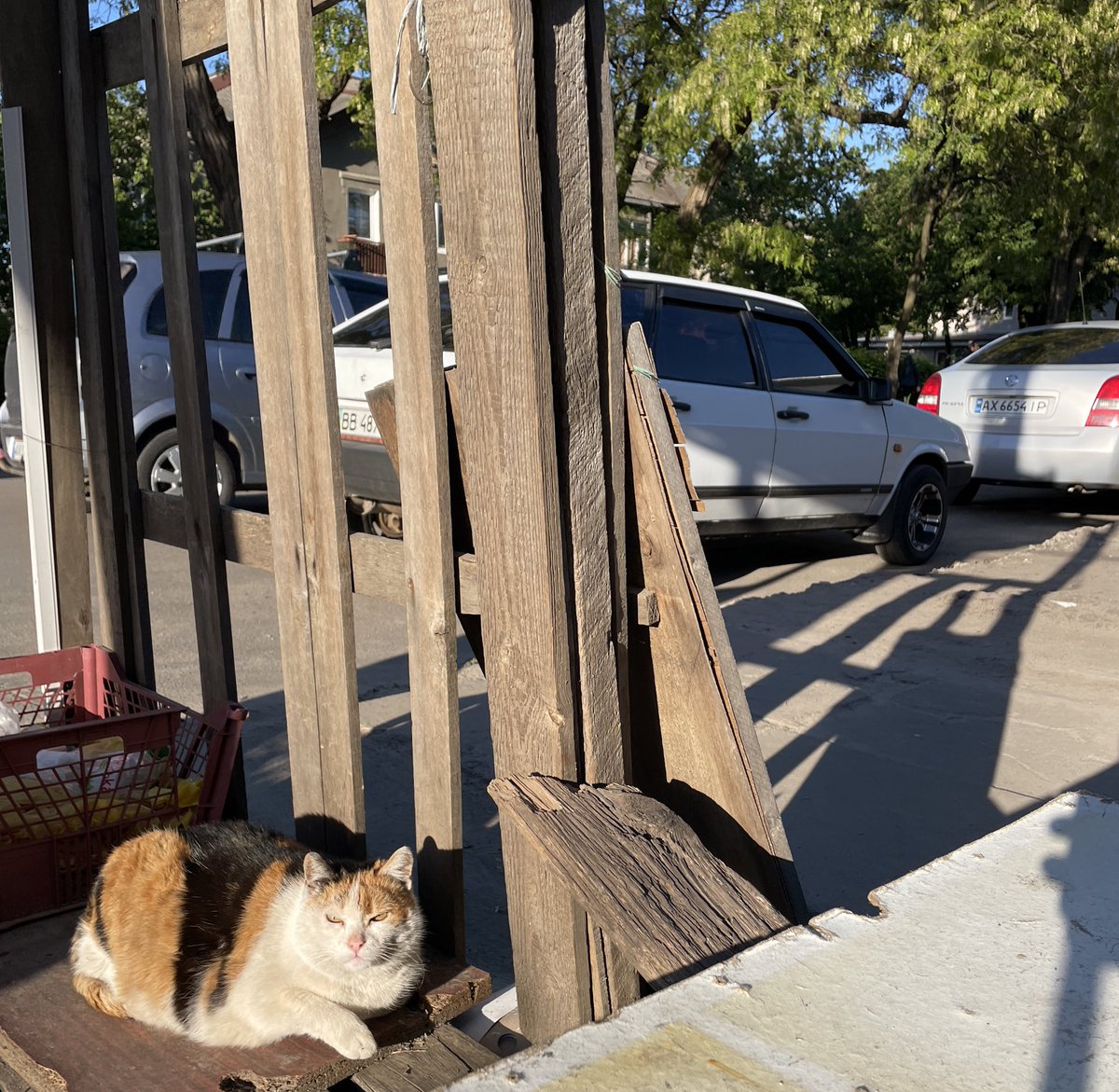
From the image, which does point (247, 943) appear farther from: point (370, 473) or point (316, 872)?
point (370, 473)

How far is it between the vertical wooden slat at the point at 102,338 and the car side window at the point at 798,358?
5546 millimetres

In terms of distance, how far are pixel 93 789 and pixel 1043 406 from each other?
32.1 ft

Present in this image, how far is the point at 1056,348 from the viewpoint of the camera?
36.3 feet

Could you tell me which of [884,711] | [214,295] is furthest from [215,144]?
[884,711]

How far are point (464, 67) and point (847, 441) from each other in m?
6.82

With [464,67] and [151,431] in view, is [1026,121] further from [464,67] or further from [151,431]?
[464,67]

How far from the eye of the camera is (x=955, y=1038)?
163cm

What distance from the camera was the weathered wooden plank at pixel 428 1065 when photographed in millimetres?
2059

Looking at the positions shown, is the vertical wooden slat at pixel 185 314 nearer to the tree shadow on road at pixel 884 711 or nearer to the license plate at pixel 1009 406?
the tree shadow on road at pixel 884 711

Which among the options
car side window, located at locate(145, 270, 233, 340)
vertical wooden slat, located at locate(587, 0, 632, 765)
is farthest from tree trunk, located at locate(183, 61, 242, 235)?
vertical wooden slat, located at locate(587, 0, 632, 765)

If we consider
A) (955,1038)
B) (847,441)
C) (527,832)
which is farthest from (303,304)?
(847,441)

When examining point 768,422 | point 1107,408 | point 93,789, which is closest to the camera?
point 93,789

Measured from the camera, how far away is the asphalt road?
4.04 metres

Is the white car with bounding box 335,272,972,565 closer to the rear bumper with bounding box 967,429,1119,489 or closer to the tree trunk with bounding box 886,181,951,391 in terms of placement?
the rear bumper with bounding box 967,429,1119,489
